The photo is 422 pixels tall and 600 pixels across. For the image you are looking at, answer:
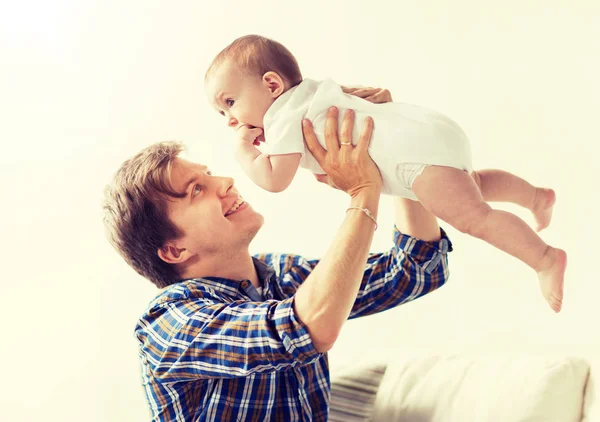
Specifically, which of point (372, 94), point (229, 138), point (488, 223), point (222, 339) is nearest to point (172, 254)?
point (222, 339)

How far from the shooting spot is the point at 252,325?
4.50 ft

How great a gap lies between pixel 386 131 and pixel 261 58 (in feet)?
0.98

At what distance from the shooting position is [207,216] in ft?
5.50

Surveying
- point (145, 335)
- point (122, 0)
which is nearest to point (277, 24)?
point (122, 0)

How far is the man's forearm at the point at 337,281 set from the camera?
1.33 meters

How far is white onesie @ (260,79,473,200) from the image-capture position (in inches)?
52.0

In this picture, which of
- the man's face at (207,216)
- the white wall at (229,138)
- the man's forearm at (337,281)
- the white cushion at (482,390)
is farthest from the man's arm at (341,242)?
the white wall at (229,138)

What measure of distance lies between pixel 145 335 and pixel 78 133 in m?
1.57

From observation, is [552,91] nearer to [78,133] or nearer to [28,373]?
[78,133]

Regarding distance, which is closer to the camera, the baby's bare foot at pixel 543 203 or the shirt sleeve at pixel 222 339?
the shirt sleeve at pixel 222 339

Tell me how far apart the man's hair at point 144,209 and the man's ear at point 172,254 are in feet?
0.05

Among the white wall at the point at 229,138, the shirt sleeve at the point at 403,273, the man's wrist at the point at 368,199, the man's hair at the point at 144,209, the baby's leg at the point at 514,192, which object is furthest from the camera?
the white wall at the point at 229,138

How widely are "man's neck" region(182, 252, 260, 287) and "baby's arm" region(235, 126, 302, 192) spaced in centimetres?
39

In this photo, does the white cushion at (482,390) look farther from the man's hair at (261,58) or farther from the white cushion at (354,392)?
the man's hair at (261,58)
